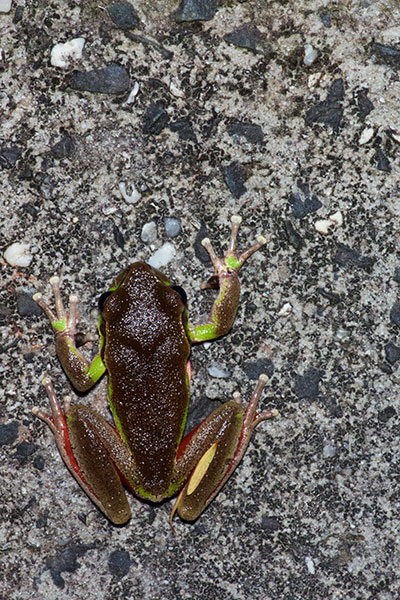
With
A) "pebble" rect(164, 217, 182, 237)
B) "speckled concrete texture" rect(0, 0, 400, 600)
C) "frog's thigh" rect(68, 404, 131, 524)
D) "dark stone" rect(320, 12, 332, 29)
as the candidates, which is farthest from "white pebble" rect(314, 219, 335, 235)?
"frog's thigh" rect(68, 404, 131, 524)

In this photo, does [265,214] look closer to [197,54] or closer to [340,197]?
[340,197]

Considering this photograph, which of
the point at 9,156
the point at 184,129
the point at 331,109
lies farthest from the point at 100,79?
the point at 331,109

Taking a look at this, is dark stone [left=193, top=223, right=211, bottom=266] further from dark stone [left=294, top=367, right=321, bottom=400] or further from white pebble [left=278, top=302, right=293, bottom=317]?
dark stone [left=294, top=367, right=321, bottom=400]

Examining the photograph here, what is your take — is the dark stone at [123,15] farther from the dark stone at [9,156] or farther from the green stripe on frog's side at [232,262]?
the green stripe on frog's side at [232,262]

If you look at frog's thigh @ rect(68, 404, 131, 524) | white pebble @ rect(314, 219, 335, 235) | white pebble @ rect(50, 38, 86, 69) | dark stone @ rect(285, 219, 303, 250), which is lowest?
frog's thigh @ rect(68, 404, 131, 524)

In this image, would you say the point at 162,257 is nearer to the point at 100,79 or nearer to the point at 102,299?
the point at 102,299

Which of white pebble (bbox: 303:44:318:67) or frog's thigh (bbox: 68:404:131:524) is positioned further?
white pebble (bbox: 303:44:318:67)
